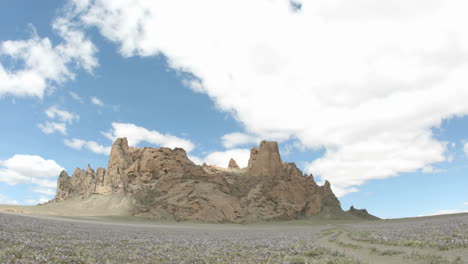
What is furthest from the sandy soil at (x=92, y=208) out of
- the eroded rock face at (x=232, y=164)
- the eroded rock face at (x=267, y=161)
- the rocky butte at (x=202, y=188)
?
the eroded rock face at (x=232, y=164)

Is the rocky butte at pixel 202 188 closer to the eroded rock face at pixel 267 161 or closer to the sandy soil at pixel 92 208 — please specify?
the eroded rock face at pixel 267 161

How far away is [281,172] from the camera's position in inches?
5517

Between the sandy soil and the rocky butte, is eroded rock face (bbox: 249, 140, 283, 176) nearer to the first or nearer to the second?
the rocky butte

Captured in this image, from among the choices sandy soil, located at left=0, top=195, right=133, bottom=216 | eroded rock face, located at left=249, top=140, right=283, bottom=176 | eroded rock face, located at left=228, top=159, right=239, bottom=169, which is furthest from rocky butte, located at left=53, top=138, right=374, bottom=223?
eroded rock face, located at left=228, top=159, right=239, bottom=169

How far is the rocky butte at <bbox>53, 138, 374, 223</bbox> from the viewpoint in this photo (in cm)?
10356

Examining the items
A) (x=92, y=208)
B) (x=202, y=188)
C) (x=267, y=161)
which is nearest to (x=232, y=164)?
(x=267, y=161)

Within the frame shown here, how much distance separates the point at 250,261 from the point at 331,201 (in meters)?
137

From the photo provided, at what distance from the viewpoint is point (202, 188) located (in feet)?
363

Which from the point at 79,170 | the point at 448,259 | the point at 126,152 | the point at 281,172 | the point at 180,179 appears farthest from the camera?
the point at 79,170

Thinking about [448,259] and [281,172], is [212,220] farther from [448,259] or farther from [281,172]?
[448,259]

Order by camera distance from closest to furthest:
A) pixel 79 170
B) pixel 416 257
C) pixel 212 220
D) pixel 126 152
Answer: pixel 416 257, pixel 212 220, pixel 126 152, pixel 79 170

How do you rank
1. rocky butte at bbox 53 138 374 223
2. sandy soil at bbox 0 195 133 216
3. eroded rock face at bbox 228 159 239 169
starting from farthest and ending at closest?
eroded rock face at bbox 228 159 239 169
rocky butte at bbox 53 138 374 223
sandy soil at bbox 0 195 133 216

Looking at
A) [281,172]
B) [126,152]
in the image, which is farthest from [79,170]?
[281,172]

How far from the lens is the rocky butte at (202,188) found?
104 meters
